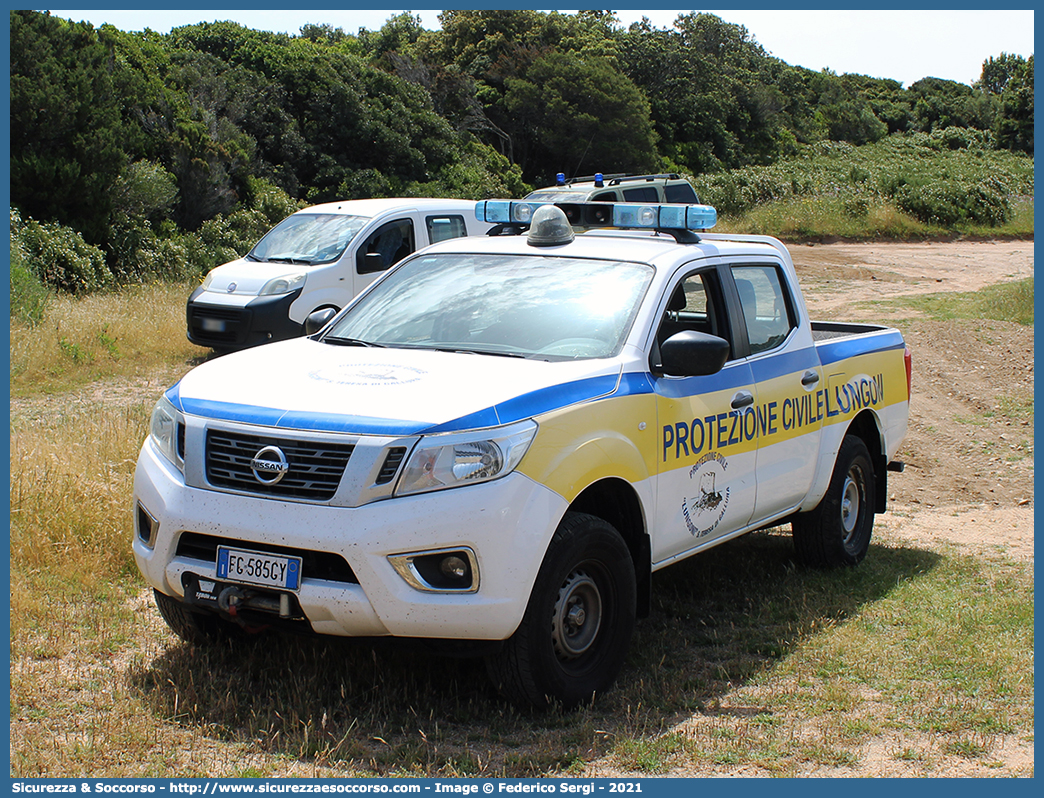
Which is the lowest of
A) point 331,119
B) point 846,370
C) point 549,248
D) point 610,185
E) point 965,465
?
point 965,465

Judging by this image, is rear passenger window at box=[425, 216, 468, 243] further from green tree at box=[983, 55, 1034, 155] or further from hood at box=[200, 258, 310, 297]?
green tree at box=[983, 55, 1034, 155]

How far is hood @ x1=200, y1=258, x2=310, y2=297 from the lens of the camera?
13156mm

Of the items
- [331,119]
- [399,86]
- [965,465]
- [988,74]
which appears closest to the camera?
[965,465]

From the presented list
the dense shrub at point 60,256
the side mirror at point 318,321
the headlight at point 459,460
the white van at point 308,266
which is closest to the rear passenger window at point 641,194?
the white van at point 308,266

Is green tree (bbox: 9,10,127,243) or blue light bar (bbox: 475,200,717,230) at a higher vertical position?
green tree (bbox: 9,10,127,243)

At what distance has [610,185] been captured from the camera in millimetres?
21031

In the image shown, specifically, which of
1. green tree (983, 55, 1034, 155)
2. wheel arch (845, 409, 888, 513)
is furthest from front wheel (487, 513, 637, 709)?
green tree (983, 55, 1034, 155)

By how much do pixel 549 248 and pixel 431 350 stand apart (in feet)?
3.28

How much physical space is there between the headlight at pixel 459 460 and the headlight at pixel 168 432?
1010 millimetres

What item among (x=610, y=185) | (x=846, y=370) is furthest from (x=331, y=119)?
(x=846, y=370)

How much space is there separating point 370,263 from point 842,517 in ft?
27.4

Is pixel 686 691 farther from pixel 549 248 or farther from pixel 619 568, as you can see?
pixel 549 248

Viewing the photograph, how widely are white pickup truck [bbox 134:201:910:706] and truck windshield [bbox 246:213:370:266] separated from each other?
7.96 meters

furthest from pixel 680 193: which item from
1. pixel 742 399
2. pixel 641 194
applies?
pixel 742 399
